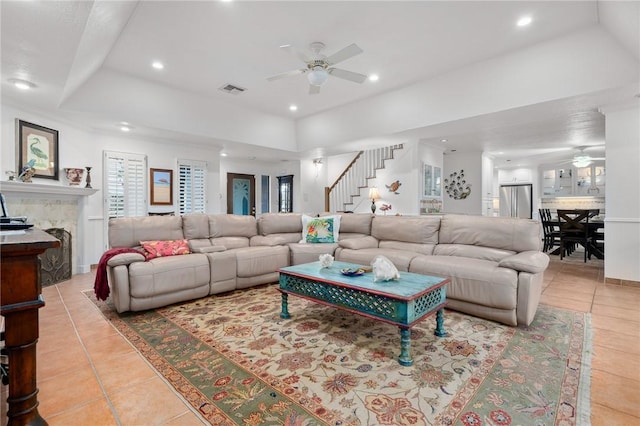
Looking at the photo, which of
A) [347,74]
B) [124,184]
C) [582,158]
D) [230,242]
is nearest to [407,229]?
[347,74]

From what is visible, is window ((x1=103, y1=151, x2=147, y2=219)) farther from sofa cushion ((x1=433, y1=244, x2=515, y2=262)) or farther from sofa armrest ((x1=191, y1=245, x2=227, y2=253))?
sofa cushion ((x1=433, y1=244, x2=515, y2=262))

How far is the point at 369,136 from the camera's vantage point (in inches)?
231

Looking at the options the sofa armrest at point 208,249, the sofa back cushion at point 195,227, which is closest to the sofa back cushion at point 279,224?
the sofa back cushion at point 195,227

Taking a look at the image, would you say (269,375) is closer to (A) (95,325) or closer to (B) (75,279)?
(A) (95,325)

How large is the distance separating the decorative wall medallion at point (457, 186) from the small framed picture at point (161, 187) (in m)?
7.30

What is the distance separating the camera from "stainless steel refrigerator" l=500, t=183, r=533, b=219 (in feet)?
31.3

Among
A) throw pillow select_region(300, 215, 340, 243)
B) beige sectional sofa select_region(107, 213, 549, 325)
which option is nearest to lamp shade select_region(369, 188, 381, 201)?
beige sectional sofa select_region(107, 213, 549, 325)

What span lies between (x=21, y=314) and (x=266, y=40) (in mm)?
3636

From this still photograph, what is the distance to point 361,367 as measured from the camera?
1.99 metres

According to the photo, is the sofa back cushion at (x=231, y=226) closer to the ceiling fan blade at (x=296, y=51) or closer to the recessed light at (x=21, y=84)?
the ceiling fan blade at (x=296, y=51)

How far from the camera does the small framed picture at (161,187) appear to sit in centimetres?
608

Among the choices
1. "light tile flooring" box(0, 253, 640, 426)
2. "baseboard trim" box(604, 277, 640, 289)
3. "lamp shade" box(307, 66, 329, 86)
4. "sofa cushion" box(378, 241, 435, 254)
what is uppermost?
"lamp shade" box(307, 66, 329, 86)

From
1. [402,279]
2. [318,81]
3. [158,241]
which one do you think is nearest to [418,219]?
[402,279]

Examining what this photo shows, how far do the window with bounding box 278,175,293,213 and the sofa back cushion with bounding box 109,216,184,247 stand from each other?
5486 mm
